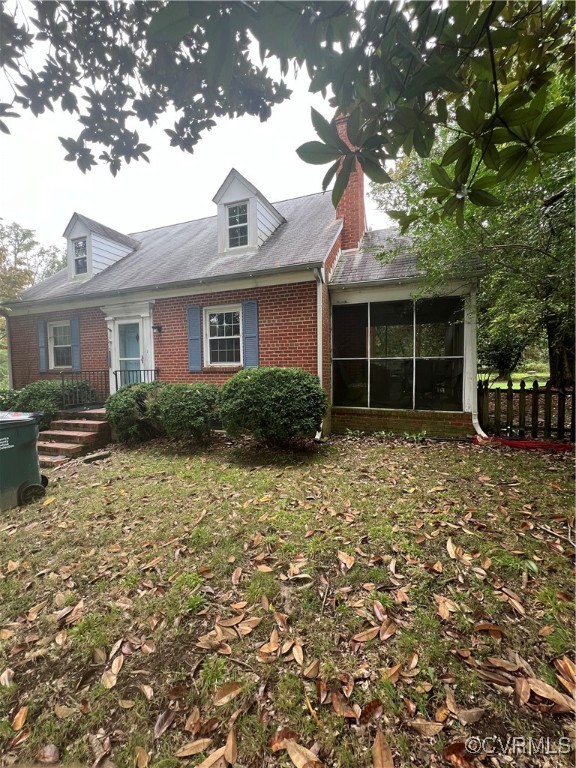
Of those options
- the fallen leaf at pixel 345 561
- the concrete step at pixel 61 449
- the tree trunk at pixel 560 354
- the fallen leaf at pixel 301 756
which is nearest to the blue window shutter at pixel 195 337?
the concrete step at pixel 61 449

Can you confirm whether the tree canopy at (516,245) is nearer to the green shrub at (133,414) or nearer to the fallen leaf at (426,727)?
the fallen leaf at (426,727)

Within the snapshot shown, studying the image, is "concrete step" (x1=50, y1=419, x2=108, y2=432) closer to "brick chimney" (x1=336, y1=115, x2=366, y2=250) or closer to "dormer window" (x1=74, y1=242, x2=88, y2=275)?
"dormer window" (x1=74, y1=242, x2=88, y2=275)

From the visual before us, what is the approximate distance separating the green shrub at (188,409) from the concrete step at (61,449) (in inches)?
69.7

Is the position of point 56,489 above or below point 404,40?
below

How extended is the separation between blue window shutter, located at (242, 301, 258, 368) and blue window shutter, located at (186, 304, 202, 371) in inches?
51.2

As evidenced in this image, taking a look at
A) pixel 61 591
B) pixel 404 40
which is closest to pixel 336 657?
pixel 61 591

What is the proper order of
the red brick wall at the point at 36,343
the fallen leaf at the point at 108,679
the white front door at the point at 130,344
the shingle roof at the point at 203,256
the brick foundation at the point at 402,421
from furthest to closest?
the red brick wall at the point at 36,343 → the white front door at the point at 130,344 → the shingle roof at the point at 203,256 → the brick foundation at the point at 402,421 → the fallen leaf at the point at 108,679

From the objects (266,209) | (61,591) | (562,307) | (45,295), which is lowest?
(61,591)

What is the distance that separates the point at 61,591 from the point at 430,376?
23.1 ft

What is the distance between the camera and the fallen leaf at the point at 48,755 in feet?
4.76

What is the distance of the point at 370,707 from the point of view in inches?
62.1

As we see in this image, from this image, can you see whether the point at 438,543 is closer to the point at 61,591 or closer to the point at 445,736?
the point at 445,736

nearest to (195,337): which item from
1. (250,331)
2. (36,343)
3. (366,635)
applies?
(250,331)

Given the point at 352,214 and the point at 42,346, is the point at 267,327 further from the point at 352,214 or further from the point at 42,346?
the point at 42,346
